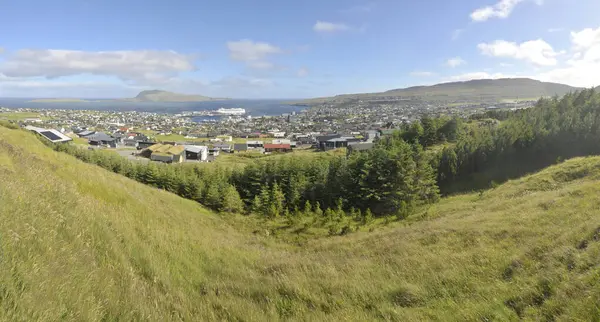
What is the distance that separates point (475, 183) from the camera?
168 ft

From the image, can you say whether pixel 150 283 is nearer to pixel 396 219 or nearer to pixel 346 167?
pixel 396 219

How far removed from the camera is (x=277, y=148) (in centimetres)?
11219

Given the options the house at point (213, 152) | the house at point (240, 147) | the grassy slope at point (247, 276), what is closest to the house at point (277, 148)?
the house at point (240, 147)

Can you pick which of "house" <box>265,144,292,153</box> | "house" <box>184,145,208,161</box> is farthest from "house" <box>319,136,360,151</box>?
"house" <box>184,145,208,161</box>

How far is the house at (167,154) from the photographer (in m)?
77.1

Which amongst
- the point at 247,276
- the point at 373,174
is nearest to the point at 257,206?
the point at 373,174

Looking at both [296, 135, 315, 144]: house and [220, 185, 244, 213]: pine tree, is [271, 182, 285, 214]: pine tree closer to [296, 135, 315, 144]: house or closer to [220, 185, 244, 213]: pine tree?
[220, 185, 244, 213]: pine tree

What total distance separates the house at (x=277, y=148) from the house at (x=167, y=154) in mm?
34400

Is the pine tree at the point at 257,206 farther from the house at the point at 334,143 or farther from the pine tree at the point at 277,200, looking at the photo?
the house at the point at 334,143

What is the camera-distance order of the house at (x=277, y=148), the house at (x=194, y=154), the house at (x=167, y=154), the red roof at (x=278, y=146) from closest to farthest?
the house at (x=167, y=154)
the house at (x=194, y=154)
the house at (x=277, y=148)
the red roof at (x=278, y=146)

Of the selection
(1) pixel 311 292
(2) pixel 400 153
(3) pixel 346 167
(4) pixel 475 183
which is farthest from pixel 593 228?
(4) pixel 475 183

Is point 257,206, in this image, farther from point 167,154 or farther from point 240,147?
point 240,147

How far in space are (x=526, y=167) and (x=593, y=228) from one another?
173 feet

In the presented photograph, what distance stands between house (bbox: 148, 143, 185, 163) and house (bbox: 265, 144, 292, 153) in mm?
34400
